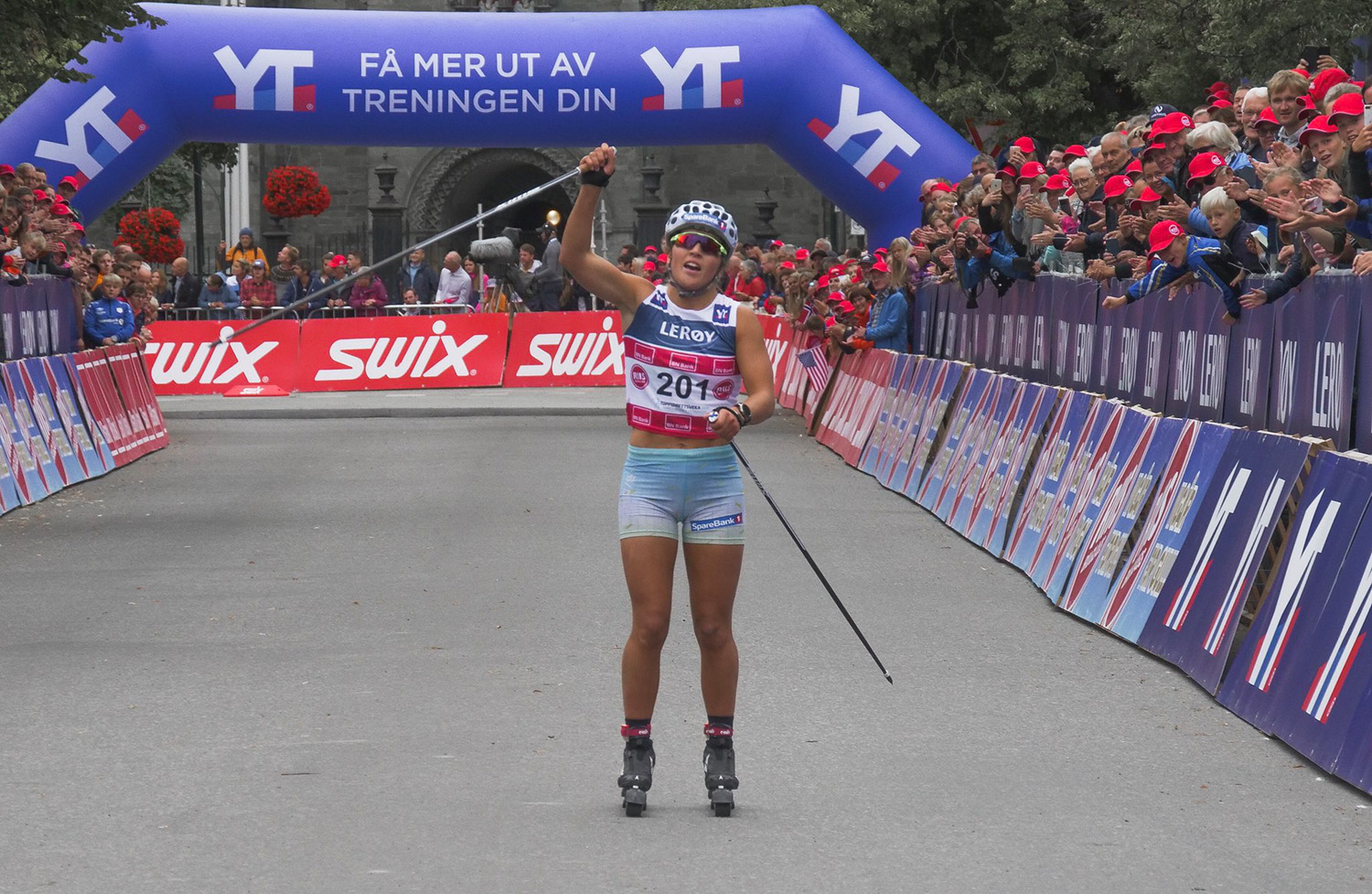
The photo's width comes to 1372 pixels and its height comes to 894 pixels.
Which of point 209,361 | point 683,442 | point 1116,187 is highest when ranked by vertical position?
point 1116,187

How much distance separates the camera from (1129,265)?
11.7 metres

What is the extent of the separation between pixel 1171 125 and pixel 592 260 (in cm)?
606

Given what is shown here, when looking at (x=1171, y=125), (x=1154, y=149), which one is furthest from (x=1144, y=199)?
(x=1171, y=125)

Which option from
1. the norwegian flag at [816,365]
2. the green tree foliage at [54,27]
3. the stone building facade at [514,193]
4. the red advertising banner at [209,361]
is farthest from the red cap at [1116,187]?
the stone building facade at [514,193]

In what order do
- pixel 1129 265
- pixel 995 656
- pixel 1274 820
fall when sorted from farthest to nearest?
pixel 1129 265
pixel 995 656
pixel 1274 820

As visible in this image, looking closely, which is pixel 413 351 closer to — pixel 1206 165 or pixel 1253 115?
pixel 1253 115

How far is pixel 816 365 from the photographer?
2231cm

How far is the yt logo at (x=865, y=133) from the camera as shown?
2219 centimetres

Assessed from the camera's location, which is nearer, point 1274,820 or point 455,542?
point 1274,820

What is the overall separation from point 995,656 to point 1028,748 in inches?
78.1

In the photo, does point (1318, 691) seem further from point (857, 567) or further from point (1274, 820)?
point (857, 567)

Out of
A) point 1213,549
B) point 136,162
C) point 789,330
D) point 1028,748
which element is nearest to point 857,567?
point 1213,549

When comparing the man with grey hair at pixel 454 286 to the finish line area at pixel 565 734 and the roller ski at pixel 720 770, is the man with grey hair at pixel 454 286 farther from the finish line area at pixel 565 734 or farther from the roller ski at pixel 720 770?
the roller ski at pixel 720 770

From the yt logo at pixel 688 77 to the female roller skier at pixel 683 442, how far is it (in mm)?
15707
